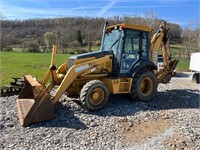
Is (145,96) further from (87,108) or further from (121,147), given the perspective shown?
(121,147)

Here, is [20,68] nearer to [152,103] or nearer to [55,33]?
[152,103]

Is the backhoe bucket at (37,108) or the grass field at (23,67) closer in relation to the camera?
the backhoe bucket at (37,108)

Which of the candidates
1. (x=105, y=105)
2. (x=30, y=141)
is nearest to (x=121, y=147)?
(x=30, y=141)

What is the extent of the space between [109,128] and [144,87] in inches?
111

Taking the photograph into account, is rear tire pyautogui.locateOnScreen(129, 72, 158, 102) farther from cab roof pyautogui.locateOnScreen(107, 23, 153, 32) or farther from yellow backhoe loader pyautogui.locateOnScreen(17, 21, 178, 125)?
cab roof pyautogui.locateOnScreen(107, 23, 153, 32)

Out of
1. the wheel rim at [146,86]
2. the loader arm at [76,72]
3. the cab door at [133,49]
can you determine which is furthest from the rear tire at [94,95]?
the wheel rim at [146,86]

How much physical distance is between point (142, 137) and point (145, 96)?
2.57 metres

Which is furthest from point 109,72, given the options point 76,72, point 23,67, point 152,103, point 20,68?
point 23,67

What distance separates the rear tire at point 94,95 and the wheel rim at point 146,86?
61.5 inches

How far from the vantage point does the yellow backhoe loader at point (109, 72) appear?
22.5ft

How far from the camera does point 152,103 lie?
804cm

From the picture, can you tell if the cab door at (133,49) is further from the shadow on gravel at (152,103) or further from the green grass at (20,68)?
the green grass at (20,68)

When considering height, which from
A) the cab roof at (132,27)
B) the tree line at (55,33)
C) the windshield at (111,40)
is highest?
the tree line at (55,33)

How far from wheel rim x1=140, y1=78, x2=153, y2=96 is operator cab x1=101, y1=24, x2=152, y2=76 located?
0.65m
